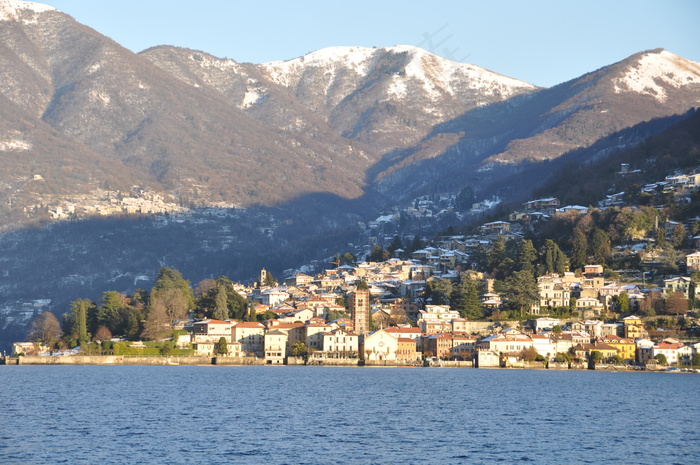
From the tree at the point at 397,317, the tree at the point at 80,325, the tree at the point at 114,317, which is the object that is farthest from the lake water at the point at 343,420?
the tree at the point at 397,317

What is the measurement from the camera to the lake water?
5244cm

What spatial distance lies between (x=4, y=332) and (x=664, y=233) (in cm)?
10768

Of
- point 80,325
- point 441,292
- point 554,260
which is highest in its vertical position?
point 554,260

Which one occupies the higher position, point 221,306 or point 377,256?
point 377,256

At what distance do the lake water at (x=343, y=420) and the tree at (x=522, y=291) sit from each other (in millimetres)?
27319

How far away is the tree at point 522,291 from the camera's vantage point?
Answer: 12762 cm

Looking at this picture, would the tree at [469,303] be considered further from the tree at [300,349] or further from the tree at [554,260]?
the tree at [300,349]

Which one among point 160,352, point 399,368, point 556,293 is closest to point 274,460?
point 399,368

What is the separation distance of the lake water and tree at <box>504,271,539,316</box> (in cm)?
2732

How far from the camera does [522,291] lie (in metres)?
128

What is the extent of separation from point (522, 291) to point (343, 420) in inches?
2604

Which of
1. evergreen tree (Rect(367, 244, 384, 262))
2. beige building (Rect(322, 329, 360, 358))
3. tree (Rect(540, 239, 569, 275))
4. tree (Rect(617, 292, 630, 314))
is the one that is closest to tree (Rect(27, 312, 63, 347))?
beige building (Rect(322, 329, 360, 358))

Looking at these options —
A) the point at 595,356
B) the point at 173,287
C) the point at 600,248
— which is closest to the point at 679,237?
the point at 600,248

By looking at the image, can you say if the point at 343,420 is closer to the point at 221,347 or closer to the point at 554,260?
the point at 221,347
